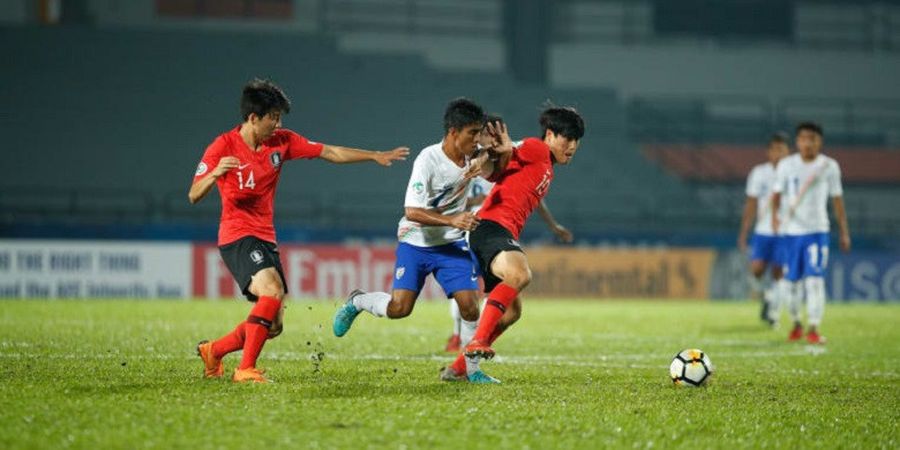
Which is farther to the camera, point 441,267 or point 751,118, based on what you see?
point 751,118

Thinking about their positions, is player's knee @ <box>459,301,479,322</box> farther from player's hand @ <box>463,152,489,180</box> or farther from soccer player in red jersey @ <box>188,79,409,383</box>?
soccer player in red jersey @ <box>188,79,409,383</box>

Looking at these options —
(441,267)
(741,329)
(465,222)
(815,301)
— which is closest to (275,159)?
(465,222)

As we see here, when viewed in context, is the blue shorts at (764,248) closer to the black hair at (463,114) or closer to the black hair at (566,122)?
the black hair at (566,122)

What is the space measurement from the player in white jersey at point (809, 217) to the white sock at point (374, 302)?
262 inches

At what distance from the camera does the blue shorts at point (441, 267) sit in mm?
9500

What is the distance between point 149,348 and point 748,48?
32.0 meters

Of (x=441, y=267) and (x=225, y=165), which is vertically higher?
(x=225, y=165)

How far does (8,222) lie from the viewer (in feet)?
77.6

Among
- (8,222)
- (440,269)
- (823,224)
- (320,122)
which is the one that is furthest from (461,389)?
(320,122)

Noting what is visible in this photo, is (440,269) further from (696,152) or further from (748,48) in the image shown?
(748,48)

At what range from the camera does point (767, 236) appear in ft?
60.3

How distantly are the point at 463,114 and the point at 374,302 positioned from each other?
169 cm

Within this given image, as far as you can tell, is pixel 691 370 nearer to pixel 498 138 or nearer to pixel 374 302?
pixel 498 138

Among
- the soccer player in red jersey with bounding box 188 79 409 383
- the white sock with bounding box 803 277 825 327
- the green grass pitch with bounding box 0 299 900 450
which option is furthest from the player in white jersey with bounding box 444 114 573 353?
the white sock with bounding box 803 277 825 327
